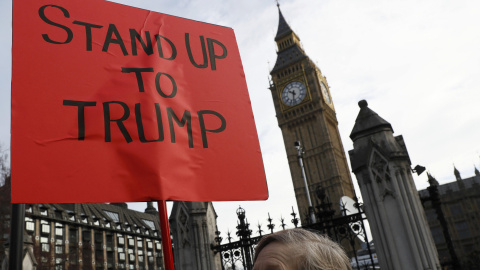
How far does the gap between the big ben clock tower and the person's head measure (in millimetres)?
62679

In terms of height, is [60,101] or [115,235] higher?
[115,235]

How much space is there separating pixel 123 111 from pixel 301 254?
2.18 meters

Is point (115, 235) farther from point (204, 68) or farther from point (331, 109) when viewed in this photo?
point (204, 68)

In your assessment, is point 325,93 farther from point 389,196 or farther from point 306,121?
point 389,196

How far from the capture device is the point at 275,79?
2665 inches

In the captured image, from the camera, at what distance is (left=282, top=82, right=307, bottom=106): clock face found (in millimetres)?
66125

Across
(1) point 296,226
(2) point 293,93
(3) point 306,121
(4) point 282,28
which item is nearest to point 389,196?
(1) point 296,226

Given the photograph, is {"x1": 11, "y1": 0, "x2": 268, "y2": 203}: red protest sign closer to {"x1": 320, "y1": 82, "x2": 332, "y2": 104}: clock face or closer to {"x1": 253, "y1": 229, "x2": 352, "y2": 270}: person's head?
{"x1": 253, "y1": 229, "x2": 352, "y2": 270}: person's head

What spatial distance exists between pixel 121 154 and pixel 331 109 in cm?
7072

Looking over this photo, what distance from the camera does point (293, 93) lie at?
6694cm

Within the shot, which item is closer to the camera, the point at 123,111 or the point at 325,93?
the point at 123,111

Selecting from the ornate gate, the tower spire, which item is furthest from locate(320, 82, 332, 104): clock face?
the ornate gate

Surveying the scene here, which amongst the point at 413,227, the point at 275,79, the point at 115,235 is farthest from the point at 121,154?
the point at 275,79

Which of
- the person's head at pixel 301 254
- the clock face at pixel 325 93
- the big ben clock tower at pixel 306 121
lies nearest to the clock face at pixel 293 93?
the big ben clock tower at pixel 306 121
